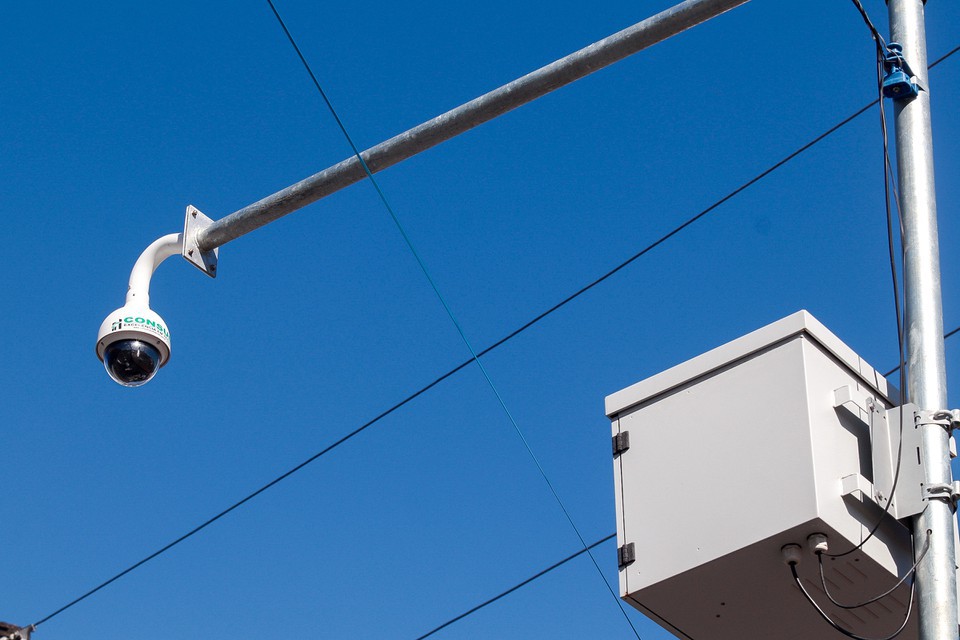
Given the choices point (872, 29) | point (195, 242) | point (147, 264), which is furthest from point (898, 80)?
point (147, 264)

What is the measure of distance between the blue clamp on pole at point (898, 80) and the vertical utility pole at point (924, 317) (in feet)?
0.11

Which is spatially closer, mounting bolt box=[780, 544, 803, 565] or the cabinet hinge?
mounting bolt box=[780, 544, 803, 565]

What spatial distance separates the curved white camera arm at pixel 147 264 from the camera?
16.0 ft

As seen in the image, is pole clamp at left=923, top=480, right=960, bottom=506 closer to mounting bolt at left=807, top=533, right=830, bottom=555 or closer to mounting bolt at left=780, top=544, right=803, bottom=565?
mounting bolt at left=807, top=533, right=830, bottom=555

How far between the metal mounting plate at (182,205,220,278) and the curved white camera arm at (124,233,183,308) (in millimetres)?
51

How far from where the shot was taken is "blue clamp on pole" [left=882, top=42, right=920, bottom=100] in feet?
15.6

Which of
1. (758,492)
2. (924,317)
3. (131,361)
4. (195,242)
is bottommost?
(758,492)

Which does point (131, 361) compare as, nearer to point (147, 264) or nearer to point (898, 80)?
point (147, 264)

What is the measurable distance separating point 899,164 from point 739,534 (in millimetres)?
1292

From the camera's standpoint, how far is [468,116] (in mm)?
4551

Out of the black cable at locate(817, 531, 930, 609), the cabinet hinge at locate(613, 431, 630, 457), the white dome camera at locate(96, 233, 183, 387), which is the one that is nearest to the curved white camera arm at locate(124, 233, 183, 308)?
the white dome camera at locate(96, 233, 183, 387)

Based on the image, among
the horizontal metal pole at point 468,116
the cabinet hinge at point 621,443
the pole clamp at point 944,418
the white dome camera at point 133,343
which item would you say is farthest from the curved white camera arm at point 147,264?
the pole clamp at point 944,418

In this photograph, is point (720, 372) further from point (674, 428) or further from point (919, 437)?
point (919, 437)

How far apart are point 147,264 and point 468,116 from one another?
1.26 metres
